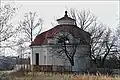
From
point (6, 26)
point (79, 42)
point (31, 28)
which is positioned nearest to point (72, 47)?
point (79, 42)

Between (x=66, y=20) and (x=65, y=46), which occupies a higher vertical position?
(x=66, y=20)

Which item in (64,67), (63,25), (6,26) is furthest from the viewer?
(63,25)

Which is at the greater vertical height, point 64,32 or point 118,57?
point 64,32

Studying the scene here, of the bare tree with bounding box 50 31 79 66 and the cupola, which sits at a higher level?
the cupola

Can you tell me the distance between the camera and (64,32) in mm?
56125

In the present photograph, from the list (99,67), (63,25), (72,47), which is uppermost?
(63,25)

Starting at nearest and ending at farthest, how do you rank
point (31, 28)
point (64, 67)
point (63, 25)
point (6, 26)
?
point (6, 26) < point (64, 67) < point (63, 25) < point (31, 28)

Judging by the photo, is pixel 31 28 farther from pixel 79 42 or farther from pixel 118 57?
pixel 118 57

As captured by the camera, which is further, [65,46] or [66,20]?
[66,20]

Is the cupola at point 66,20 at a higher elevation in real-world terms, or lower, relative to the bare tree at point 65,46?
higher

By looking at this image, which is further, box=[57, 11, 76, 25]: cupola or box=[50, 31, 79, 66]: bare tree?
box=[57, 11, 76, 25]: cupola

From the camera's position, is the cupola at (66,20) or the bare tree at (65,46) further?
the cupola at (66,20)

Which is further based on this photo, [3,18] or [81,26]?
[81,26]

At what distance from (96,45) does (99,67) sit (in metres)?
3.81
